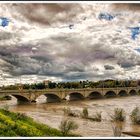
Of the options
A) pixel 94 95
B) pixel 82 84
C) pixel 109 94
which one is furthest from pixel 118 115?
pixel 94 95

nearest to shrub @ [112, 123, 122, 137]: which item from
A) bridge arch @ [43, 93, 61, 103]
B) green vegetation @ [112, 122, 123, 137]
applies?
green vegetation @ [112, 122, 123, 137]

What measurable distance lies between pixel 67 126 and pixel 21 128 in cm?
96

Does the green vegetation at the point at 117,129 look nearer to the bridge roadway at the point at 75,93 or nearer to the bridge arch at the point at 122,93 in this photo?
the bridge roadway at the point at 75,93

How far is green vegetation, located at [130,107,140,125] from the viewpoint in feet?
30.7

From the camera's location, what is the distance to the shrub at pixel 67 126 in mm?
8296

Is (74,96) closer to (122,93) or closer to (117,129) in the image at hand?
(122,93)

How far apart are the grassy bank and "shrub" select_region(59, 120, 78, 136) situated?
3.8 inches

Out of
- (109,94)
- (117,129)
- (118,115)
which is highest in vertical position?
(109,94)

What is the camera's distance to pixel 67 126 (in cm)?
847

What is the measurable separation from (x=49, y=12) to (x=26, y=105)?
3.52m

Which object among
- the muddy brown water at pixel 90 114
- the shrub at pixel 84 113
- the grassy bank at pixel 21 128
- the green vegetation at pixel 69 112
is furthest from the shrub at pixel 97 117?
the grassy bank at pixel 21 128

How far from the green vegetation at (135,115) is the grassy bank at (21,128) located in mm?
1888

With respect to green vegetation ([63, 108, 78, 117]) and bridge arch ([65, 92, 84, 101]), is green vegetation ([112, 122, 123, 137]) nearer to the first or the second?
green vegetation ([63, 108, 78, 117])

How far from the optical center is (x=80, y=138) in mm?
7934
